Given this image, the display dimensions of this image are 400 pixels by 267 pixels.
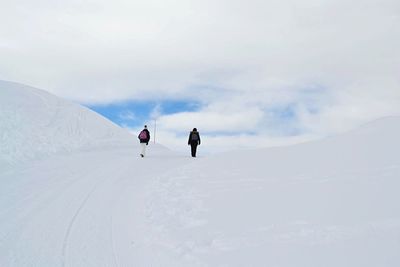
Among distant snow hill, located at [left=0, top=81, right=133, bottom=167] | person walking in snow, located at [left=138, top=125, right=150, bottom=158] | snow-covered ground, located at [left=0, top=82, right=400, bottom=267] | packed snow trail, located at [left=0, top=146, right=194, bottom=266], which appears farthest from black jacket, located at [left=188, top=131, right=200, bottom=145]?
distant snow hill, located at [left=0, top=81, right=133, bottom=167]


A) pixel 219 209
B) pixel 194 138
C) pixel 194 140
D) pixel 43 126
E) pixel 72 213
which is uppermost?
pixel 43 126

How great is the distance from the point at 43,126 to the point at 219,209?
18.5 meters

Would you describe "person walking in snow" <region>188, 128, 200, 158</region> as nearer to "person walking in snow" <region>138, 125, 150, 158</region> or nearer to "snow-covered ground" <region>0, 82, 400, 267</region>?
"person walking in snow" <region>138, 125, 150, 158</region>

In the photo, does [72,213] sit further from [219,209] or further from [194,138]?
[194,138]

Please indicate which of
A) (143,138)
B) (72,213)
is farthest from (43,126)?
(72,213)

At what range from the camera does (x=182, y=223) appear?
10695mm

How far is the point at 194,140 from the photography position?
24016 mm

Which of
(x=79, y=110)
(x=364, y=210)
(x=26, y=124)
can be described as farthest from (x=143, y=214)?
(x=79, y=110)

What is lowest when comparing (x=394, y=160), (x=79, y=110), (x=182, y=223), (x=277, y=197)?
(x=182, y=223)

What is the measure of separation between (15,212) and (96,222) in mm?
2703

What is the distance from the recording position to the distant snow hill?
2130 centimetres

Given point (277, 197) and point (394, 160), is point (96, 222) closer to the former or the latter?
point (277, 197)

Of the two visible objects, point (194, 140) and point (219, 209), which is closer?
point (219, 209)

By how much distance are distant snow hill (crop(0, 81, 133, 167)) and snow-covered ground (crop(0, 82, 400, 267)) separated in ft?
7.10
